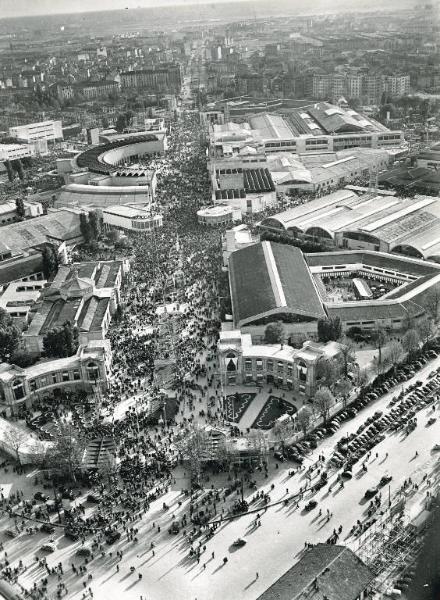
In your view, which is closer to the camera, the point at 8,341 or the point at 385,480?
the point at 385,480

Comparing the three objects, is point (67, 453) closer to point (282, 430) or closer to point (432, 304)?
point (282, 430)

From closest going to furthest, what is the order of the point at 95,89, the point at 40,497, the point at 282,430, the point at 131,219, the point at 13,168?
1. the point at 40,497
2. the point at 282,430
3. the point at 131,219
4. the point at 13,168
5. the point at 95,89

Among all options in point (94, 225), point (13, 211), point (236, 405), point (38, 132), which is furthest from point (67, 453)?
point (38, 132)

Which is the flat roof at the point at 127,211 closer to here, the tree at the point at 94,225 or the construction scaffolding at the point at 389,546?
the tree at the point at 94,225

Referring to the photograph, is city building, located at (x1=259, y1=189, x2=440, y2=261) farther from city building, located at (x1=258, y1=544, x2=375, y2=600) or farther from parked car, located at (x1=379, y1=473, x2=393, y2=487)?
city building, located at (x1=258, y1=544, x2=375, y2=600)

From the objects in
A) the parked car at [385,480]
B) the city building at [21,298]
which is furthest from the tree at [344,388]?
the city building at [21,298]

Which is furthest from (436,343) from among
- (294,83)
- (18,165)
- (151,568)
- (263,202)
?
(294,83)
